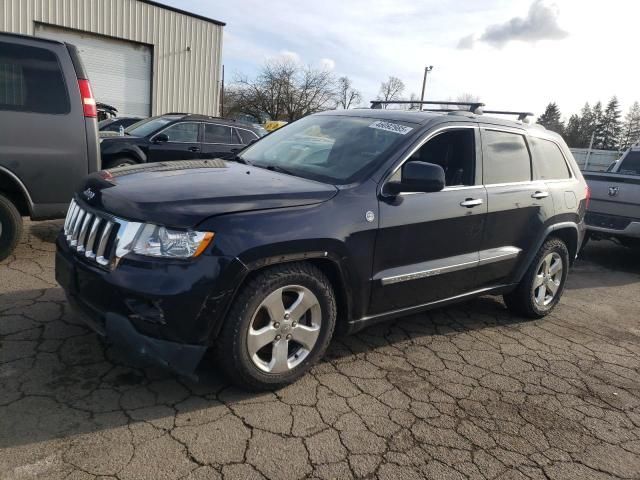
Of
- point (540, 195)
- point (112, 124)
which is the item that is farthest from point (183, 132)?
point (540, 195)

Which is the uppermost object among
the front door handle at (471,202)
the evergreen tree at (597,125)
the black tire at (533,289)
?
the evergreen tree at (597,125)

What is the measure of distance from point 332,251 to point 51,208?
318cm

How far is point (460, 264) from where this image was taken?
3.91 m

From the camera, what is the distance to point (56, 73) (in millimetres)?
4820

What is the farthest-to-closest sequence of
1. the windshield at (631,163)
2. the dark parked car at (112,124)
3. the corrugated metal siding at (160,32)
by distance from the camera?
the corrugated metal siding at (160,32)
the dark parked car at (112,124)
the windshield at (631,163)

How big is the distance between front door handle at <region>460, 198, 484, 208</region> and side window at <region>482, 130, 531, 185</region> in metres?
0.21

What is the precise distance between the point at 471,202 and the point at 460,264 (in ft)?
1.54

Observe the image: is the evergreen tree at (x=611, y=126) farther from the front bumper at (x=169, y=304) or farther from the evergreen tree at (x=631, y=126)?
A: the front bumper at (x=169, y=304)

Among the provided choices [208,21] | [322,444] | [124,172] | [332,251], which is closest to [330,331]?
[332,251]

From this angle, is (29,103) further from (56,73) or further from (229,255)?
(229,255)

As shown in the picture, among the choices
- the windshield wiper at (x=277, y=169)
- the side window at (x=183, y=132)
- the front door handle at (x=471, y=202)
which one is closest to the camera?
the windshield wiper at (x=277, y=169)

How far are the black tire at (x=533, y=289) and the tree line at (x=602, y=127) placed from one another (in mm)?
65285

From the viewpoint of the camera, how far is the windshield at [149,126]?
9703 mm

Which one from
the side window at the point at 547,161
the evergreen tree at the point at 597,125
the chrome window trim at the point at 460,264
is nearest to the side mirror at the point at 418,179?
the chrome window trim at the point at 460,264
